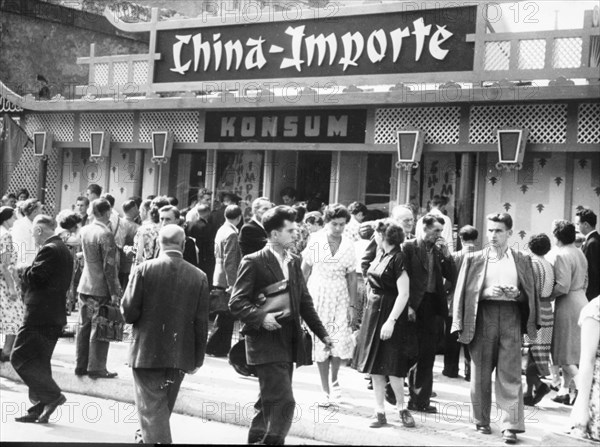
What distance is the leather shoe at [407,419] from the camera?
7473 mm

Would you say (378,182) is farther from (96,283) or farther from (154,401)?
(154,401)

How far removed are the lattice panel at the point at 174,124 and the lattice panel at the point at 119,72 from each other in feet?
3.14

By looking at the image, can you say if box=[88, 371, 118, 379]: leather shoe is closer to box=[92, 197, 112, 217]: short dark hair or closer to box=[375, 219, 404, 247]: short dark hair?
box=[92, 197, 112, 217]: short dark hair

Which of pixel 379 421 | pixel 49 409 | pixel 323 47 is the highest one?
pixel 323 47

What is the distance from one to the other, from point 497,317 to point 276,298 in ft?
6.89

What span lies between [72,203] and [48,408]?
1108cm

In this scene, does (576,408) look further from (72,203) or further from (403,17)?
(72,203)

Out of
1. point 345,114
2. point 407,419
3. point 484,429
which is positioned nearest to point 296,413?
point 407,419

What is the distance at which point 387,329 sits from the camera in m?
7.38

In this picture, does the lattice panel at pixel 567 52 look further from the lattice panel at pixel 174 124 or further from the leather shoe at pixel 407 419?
the lattice panel at pixel 174 124

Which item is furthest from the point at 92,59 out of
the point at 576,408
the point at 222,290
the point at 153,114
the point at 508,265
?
the point at 576,408

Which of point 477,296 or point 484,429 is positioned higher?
point 477,296

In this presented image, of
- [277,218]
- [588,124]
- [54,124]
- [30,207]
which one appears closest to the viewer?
[277,218]

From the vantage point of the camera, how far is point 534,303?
7344 millimetres
